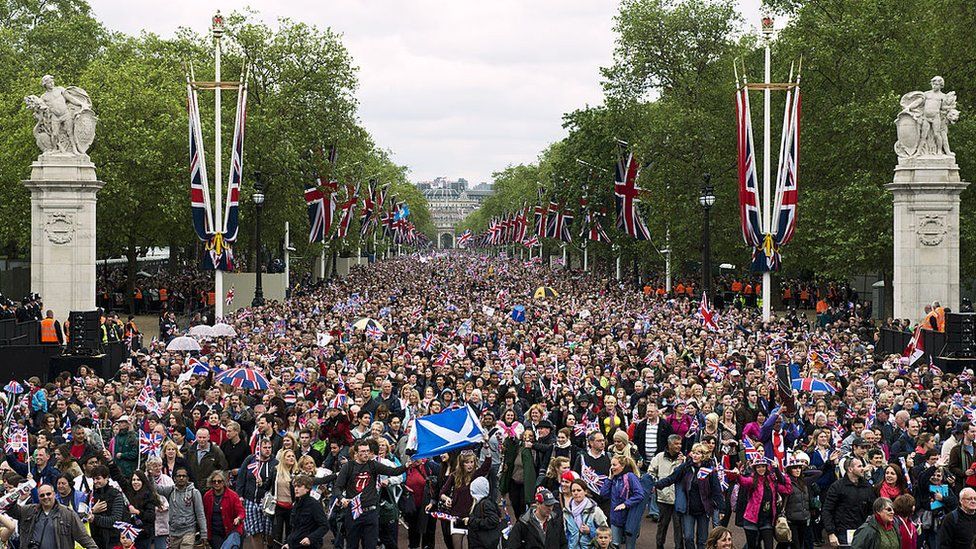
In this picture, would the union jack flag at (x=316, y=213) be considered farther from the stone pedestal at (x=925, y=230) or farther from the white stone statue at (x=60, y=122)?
the stone pedestal at (x=925, y=230)

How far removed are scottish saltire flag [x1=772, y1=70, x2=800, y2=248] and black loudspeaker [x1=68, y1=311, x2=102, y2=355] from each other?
17523 mm

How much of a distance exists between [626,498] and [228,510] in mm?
3937

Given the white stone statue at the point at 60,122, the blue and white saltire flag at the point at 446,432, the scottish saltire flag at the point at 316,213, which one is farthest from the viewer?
the scottish saltire flag at the point at 316,213

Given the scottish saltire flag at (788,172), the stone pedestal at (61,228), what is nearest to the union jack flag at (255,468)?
the stone pedestal at (61,228)

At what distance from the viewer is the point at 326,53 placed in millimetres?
60844

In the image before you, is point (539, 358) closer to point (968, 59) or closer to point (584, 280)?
point (968, 59)

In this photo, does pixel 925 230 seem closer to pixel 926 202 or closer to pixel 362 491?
pixel 926 202

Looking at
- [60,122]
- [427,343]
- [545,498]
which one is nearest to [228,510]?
[545,498]

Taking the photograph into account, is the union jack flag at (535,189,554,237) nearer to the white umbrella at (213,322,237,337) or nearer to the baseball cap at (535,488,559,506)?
the white umbrella at (213,322,237,337)

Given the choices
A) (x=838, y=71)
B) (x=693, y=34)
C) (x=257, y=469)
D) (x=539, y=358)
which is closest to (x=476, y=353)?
(x=539, y=358)

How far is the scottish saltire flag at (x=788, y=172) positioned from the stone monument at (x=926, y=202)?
259 centimetres

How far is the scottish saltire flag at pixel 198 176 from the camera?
34.7 m

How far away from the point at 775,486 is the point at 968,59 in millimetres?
30284

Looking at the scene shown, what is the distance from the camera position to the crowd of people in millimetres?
12125
